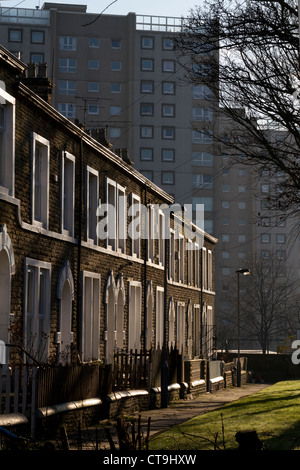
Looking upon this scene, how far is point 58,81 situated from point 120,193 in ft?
233

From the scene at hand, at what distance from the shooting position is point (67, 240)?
2459 cm

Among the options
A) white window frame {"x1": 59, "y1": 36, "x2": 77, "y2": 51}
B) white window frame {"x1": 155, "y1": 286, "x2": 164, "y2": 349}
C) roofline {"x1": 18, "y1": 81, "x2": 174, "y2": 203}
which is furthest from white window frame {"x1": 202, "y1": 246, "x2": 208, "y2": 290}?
white window frame {"x1": 59, "y1": 36, "x2": 77, "y2": 51}

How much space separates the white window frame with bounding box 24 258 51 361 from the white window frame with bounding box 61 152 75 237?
8.02ft

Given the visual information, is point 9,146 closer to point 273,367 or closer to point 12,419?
point 12,419

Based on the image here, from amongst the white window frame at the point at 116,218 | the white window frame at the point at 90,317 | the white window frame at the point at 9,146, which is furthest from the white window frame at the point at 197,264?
the white window frame at the point at 9,146

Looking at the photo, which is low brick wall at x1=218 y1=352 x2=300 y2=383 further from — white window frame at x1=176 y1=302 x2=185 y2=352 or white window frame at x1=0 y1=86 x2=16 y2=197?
white window frame at x1=0 y1=86 x2=16 y2=197

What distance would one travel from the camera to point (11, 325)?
19.6m

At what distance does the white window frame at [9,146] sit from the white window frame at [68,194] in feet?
14.9

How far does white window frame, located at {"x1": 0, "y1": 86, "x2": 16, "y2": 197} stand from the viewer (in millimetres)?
19969

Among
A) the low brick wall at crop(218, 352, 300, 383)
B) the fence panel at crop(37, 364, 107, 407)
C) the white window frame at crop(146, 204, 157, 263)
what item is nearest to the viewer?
the fence panel at crop(37, 364, 107, 407)
